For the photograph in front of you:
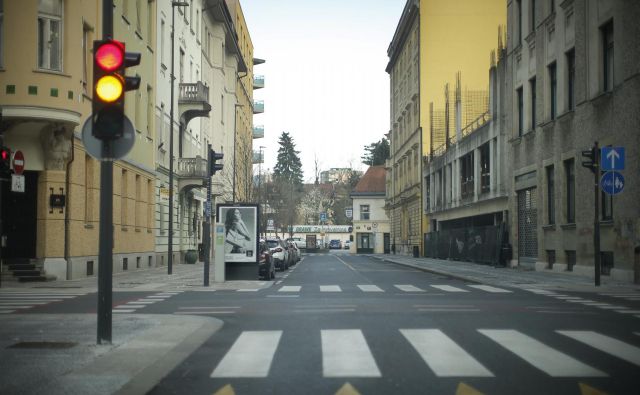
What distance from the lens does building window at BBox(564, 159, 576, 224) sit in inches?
1120

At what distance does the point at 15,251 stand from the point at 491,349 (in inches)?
726

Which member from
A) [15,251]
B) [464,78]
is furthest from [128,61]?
[464,78]

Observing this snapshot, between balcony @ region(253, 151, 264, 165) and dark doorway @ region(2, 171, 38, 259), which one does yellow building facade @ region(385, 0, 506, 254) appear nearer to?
balcony @ region(253, 151, 264, 165)

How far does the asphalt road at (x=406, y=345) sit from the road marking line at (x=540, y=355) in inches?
0.5

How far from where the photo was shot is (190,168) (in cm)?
4284

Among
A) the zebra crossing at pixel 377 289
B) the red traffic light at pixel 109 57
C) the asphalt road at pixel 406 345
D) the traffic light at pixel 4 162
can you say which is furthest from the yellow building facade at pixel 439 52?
the red traffic light at pixel 109 57

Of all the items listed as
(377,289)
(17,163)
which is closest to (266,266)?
(377,289)

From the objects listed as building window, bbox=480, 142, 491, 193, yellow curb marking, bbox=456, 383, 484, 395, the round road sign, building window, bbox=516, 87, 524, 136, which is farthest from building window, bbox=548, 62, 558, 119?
yellow curb marking, bbox=456, 383, 484, 395

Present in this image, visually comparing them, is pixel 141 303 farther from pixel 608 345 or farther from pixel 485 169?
pixel 485 169

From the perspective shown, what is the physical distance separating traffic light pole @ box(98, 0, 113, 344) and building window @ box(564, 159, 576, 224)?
886 inches

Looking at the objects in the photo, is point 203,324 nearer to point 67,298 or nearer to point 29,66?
point 67,298

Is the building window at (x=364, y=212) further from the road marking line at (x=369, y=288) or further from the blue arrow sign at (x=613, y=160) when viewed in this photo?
the blue arrow sign at (x=613, y=160)

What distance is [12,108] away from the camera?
22344mm

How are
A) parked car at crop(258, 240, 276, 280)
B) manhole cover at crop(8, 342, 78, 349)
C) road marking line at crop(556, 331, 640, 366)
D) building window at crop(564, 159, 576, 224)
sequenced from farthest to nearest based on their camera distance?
1. building window at crop(564, 159, 576, 224)
2. parked car at crop(258, 240, 276, 280)
3. manhole cover at crop(8, 342, 78, 349)
4. road marking line at crop(556, 331, 640, 366)
